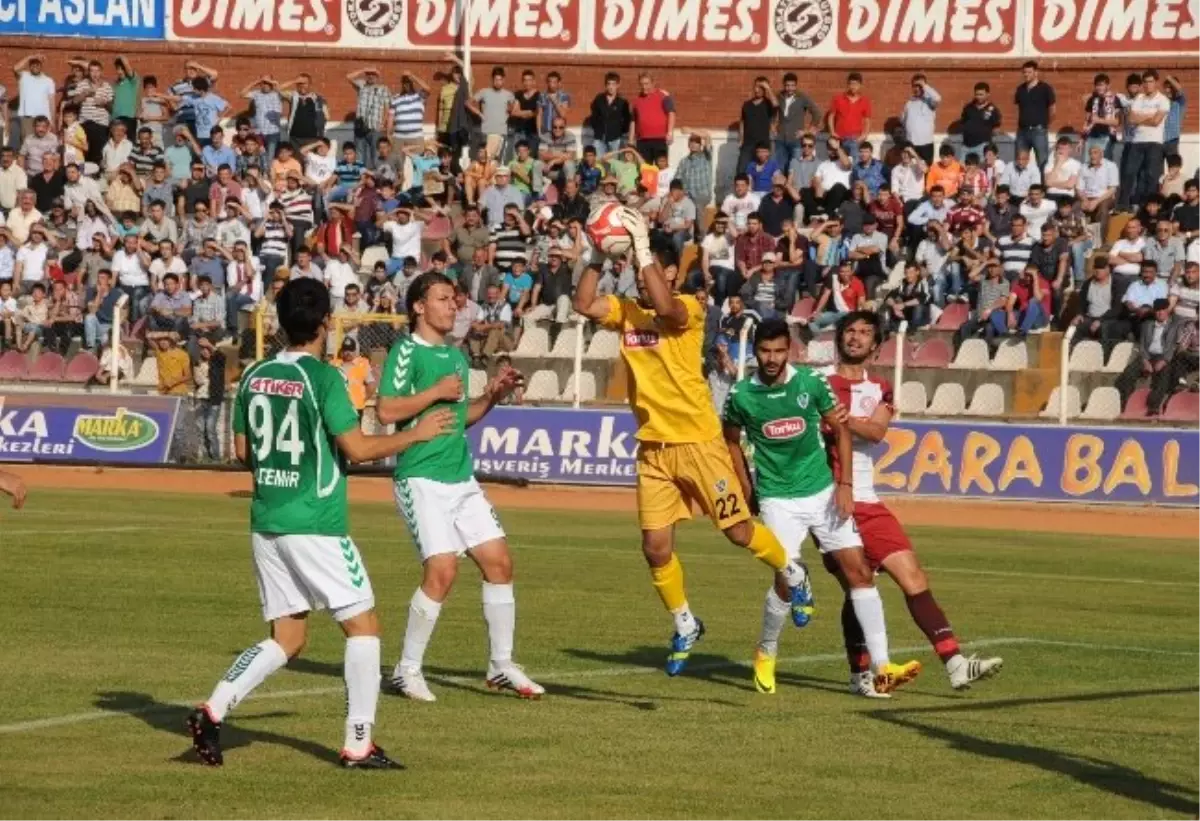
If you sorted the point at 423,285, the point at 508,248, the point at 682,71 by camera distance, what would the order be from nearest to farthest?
the point at 423,285 < the point at 508,248 < the point at 682,71

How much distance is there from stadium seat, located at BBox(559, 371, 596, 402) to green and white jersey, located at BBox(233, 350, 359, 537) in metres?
23.9

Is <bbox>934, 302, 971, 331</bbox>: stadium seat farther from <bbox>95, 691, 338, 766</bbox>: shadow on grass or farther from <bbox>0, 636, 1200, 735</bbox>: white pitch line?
<bbox>95, 691, 338, 766</bbox>: shadow on grass

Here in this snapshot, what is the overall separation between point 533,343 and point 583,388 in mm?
1485

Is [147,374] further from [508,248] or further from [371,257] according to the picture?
[508,248]

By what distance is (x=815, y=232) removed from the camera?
35.7 m

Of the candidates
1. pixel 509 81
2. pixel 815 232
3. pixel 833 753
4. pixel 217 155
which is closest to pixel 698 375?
pixel 833 753

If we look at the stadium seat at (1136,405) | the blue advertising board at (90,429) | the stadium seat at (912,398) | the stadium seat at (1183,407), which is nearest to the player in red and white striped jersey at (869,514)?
the stadium seat at (1183,407)

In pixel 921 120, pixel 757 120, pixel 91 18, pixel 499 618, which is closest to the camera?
pixel 499 618

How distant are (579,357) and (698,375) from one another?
64.8 feet

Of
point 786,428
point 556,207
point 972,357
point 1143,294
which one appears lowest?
point 972,357

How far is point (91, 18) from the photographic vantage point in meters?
44.4

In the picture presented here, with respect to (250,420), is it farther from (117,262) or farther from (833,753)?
(117,262)

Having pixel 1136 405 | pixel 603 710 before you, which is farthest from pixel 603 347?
pixel 603 710

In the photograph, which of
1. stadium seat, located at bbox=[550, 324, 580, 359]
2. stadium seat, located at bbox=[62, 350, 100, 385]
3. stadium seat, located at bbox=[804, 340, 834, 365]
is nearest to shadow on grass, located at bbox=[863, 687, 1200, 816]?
stadium seat, located at bbox=[804, 340, 834, 365]
